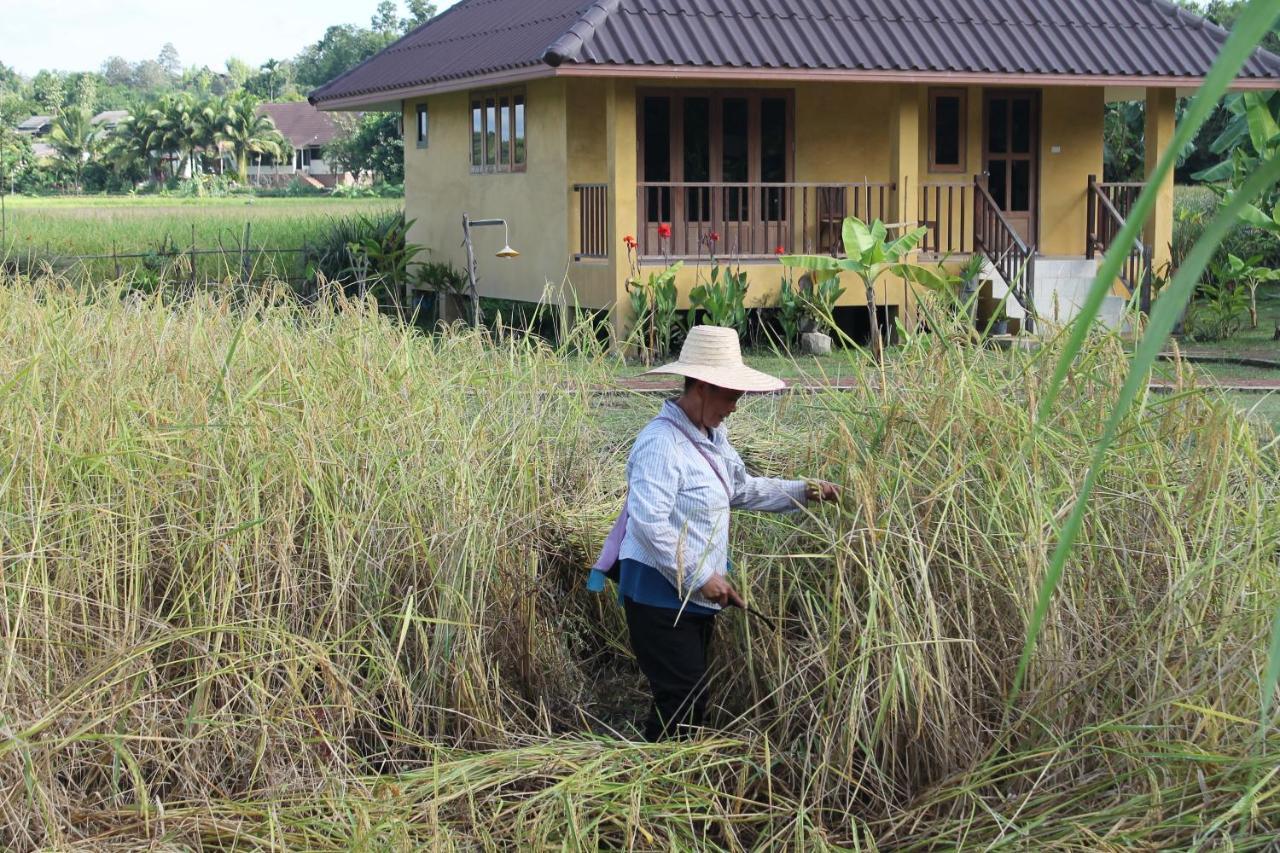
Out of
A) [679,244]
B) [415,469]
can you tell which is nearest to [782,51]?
[679,244]

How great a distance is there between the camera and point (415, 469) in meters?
5.24

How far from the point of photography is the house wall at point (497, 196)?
1678 cm

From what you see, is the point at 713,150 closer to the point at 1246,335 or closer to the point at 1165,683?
the point at 1246,335

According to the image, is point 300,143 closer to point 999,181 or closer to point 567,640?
point 999,181

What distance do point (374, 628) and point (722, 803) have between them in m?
1.26

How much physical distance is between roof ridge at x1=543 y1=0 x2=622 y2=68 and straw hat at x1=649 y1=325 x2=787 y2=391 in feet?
32.3

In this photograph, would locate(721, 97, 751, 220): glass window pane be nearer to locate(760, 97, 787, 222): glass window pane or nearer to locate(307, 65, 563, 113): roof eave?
locate(760, 97, 787, 222): glass window pane

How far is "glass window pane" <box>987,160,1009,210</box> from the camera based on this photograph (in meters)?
18.4

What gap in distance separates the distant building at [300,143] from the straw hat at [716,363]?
277ft

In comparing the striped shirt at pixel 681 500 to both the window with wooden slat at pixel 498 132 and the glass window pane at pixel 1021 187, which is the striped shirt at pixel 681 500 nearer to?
the window with wooden slat at pixel 498 132

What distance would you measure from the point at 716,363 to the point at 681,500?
0.45 metres

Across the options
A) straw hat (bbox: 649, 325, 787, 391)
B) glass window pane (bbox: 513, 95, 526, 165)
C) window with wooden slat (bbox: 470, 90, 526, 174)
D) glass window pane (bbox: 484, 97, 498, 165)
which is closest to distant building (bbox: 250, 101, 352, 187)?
window with wooden slat (bbox: 470, 90, 526, 174)

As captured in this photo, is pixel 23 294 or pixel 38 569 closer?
pixel 38 569

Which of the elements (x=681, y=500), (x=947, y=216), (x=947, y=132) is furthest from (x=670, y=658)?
(x=947, y=132)
